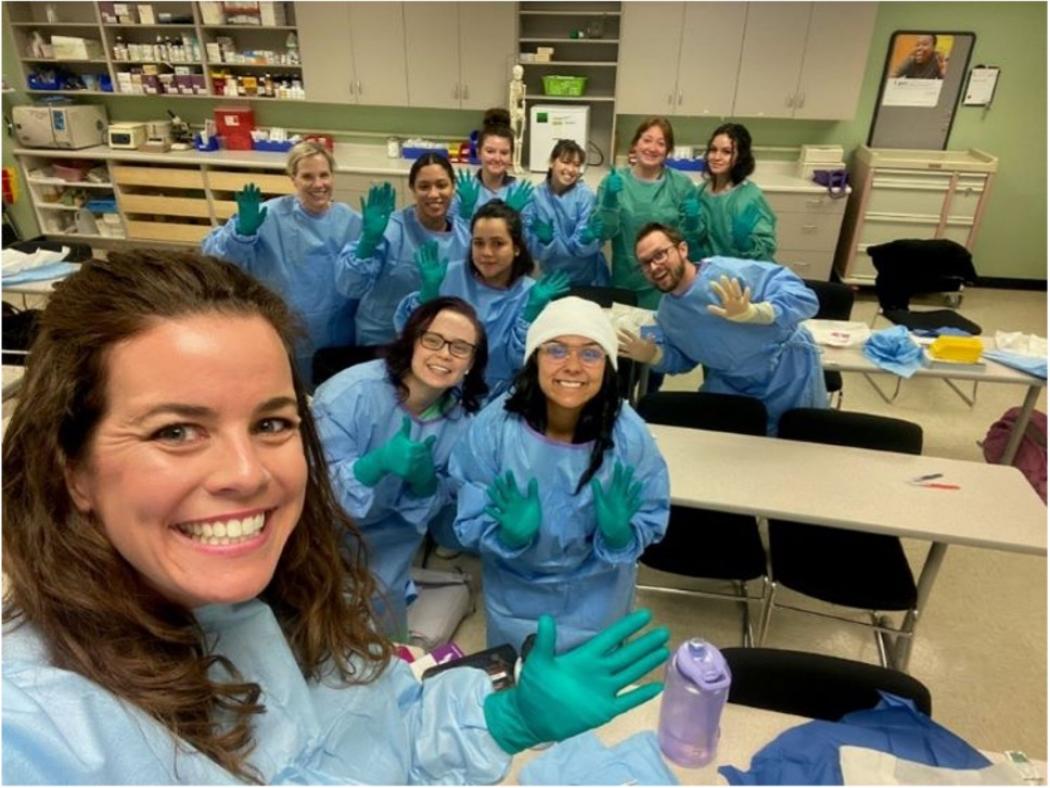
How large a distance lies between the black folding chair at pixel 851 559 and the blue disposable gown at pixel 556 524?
581 millimetres

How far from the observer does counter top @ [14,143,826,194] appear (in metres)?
5.23

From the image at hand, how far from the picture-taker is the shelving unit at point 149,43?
5309 mm

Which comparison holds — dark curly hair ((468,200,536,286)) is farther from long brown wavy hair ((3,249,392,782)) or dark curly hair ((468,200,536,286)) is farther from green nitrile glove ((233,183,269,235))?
long brown wavy hair ((3,249,392,782))

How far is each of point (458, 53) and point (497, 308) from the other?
3296 millimetres

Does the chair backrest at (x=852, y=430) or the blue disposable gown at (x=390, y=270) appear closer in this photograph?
the chair backrest at (x=852, y=430)

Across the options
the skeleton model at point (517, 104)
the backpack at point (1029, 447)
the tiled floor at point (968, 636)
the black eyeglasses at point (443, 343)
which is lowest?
the tiled floor at point (968, 636)

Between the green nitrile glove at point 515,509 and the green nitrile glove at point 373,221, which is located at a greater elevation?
the green nitrile glove at point 373,221

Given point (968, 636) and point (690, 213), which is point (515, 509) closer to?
point (968, 636)

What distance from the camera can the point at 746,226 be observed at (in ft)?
11.5

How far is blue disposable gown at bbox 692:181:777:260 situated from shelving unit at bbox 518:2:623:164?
1.97 m

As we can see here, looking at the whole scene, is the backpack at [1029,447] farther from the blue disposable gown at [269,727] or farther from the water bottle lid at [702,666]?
the blue disposable gown at [269,727]

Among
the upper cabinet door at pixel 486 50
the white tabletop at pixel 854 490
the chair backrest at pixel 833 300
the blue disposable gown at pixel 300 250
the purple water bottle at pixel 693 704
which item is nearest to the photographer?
Result: the purple water bottle at pixel 693 704

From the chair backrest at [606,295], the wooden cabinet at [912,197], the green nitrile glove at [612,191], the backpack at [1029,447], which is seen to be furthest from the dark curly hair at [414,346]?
the wooden cabinet at [912,197]

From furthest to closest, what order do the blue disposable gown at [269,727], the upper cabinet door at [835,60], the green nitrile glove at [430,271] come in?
1. the upper cabinet door at [835,60]
2. the green nitrile glove at [430,271]
3. the blue disposable gown at [269,727]
